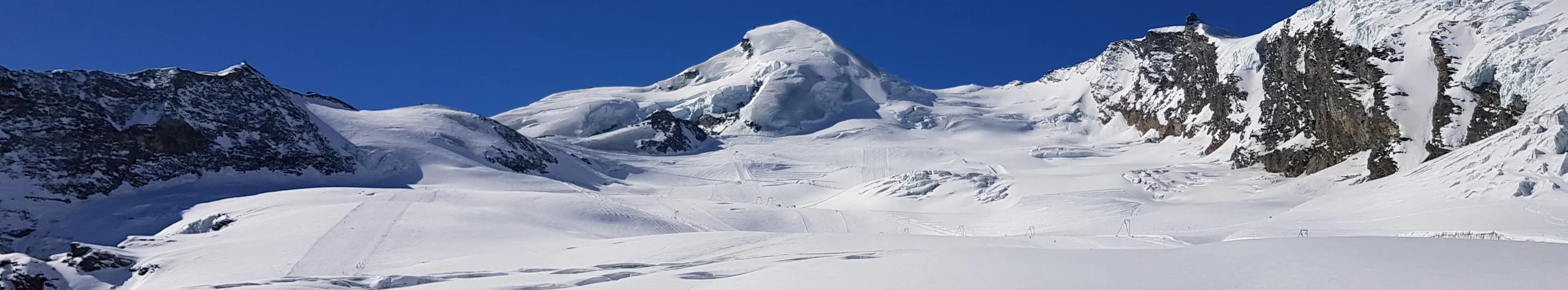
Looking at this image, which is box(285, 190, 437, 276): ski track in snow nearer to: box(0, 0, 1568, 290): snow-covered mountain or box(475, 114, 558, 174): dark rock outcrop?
box(0, 0, 1568, 290): snow-covered mountain

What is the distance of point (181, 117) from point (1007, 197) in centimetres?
4453

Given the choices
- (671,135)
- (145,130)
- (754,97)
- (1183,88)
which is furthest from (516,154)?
(1183,88)

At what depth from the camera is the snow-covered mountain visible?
1256 cm

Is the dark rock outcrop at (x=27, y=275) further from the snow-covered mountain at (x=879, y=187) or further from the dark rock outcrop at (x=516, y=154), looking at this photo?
the dark rock outcrop at (x=516, y=154)

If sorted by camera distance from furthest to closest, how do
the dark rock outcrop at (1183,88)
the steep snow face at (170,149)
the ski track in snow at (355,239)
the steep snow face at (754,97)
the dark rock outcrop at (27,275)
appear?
1. the steep snow face at (754,97)
2. the dark rock outcrop at (1183,88)
3. the steep snow face at (170,149)
4. the ski track in snow at (355,239)
5. the dark rock outcrop at (27,275)

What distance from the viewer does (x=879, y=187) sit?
5306cm

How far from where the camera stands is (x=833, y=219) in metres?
40.0

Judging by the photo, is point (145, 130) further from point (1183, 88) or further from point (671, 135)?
point (1183, 88)

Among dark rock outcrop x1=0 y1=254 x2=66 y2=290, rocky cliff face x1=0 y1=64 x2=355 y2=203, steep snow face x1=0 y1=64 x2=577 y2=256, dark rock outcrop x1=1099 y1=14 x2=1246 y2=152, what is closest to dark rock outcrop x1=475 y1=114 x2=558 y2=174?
steep snow face x1=0 y1=64 x2=577 y2=256

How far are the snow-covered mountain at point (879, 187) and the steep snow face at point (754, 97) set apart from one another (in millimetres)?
10915

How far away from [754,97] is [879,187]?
176ft

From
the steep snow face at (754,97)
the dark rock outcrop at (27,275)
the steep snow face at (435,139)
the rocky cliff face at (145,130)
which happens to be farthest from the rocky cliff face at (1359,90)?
the rocky cliff face at (145,130)

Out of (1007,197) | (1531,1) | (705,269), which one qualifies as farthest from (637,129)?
(705,269)

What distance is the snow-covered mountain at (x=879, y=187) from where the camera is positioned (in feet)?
41.2
